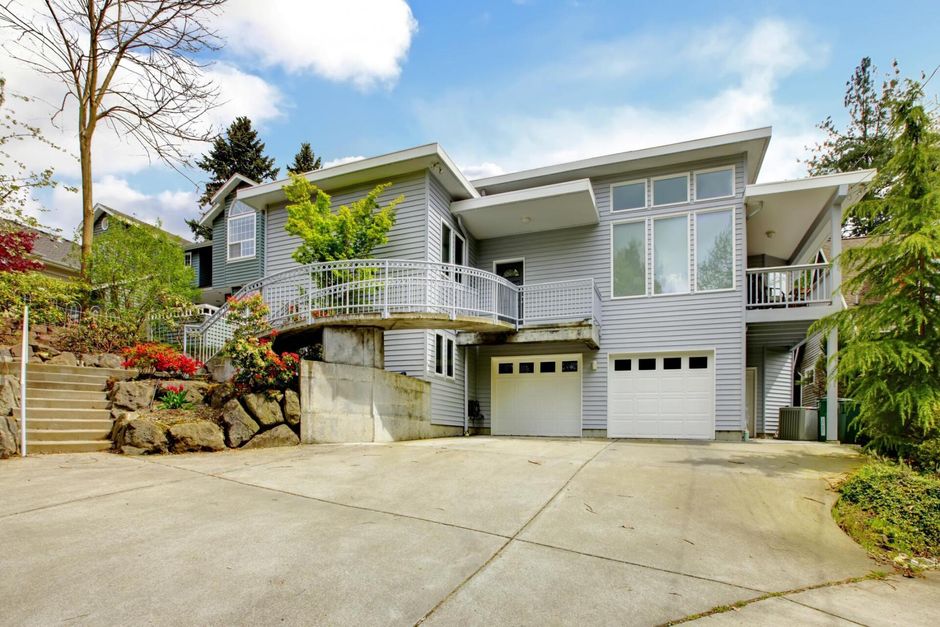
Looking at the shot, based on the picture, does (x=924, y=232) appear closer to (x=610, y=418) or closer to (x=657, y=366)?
(x=657, y=366)

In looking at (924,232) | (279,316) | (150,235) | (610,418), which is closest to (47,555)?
(279,316)

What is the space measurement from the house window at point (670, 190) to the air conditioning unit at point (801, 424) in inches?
221

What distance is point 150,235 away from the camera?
13219 millimetres

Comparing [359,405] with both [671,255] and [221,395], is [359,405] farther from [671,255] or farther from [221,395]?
[671,255]

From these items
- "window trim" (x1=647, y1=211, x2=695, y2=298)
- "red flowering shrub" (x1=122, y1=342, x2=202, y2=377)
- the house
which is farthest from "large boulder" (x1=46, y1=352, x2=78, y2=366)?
"window trim" (x1=647, y1=211, x2=695, y2=298)

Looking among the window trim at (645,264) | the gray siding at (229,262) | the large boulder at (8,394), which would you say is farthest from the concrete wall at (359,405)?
the gray siding at (229,262)

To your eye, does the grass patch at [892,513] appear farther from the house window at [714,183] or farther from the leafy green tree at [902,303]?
the house window at [714,183]

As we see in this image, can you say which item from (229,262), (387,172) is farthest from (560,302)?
(229,262)

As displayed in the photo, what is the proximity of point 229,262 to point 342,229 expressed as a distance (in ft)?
30.9

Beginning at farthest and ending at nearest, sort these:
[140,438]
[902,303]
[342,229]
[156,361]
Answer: [342,229]
[156,361]
[140,438]
[902,303]

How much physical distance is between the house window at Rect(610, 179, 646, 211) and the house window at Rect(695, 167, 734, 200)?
4.01ft

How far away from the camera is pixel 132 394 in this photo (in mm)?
8453

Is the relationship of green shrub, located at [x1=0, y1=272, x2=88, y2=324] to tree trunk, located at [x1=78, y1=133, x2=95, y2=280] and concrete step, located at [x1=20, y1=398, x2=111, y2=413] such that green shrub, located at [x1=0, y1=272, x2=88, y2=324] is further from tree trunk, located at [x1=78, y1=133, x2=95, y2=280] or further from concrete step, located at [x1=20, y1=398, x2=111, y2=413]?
concrete step, located at [x1=20, y1=398, x2=111, y2=413]

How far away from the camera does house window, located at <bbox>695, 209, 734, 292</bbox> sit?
11.2 metres
